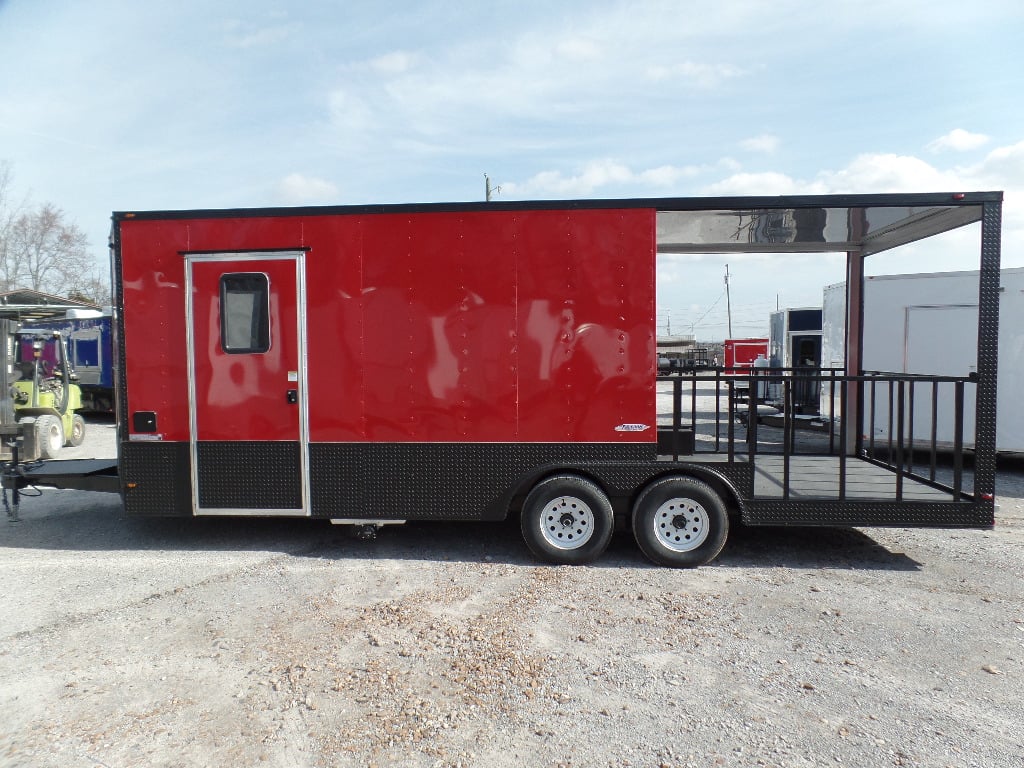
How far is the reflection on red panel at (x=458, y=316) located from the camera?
17.1ft

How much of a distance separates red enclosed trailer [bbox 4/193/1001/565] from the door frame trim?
2 cm

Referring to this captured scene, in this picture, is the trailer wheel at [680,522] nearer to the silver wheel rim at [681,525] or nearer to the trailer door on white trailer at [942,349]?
the silver wheel rim at [681,525]

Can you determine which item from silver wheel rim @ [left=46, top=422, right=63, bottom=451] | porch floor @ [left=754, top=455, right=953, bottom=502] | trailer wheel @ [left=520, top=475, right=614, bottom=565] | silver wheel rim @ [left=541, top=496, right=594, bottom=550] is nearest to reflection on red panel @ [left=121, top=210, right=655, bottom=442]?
trailer wheel @ [left=520, top=475, right=614, bottom=565]

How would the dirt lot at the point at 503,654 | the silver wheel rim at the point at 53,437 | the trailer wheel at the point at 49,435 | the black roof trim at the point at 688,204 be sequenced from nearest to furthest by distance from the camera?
1. the dirt lot at the point at 503,654
2. the black roof trim at the point at 688,204
3. the trailer wheel at the point at 49,435
4. the silver wheel rim at the point at 53,437

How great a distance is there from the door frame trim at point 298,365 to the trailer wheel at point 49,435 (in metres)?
7.29

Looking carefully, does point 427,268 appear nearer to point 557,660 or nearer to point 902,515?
point 557,660

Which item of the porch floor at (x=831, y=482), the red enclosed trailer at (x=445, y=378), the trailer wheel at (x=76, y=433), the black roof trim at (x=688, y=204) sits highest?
the black roof trim at (x=688, y=204)

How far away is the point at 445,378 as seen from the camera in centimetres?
533

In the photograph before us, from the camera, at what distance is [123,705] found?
3324 millimetres

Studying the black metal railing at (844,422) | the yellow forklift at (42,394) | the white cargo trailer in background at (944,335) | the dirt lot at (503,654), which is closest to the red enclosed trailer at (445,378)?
the black metal railing at (844,422)

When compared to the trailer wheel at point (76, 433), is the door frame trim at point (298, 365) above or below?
above

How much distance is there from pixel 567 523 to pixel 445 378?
4.83 ft

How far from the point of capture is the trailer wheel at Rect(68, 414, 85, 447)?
41.5 ft

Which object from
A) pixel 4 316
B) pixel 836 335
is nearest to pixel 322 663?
pixel 836 335
